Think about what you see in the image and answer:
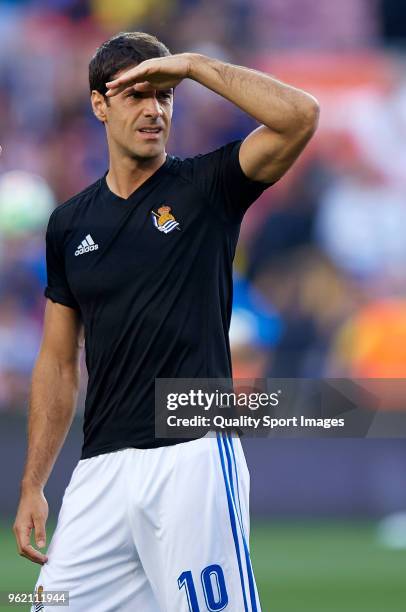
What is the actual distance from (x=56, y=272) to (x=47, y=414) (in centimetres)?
51

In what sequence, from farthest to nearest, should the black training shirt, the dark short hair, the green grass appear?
the green grass → the dark short hair → the black training shirt

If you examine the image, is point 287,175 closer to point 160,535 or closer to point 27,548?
point 27,548

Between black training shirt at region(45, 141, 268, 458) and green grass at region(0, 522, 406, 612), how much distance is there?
4.16 m

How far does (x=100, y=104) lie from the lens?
14.9 ft

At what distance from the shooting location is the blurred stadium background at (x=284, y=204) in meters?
12.7

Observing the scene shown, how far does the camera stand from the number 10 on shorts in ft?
13.2

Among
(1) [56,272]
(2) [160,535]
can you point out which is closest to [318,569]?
(1) [56,272]

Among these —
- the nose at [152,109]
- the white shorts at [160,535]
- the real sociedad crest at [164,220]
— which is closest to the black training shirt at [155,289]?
the real sociedad crest at [164,220]

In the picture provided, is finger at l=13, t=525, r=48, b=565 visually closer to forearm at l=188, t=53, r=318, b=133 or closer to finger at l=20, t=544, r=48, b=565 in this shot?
finger at l=20, t=544, r=48, b=565

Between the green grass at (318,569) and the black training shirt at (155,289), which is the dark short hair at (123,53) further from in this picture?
the green grass at (318,569)

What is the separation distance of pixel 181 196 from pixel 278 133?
0.44m

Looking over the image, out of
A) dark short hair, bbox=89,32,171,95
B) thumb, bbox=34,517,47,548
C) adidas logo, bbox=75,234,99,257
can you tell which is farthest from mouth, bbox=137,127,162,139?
thumb, bbox=34,517,47,548

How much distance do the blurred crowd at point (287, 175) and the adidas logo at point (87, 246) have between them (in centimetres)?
855

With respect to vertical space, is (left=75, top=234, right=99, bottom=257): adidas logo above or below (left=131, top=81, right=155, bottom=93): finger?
below
